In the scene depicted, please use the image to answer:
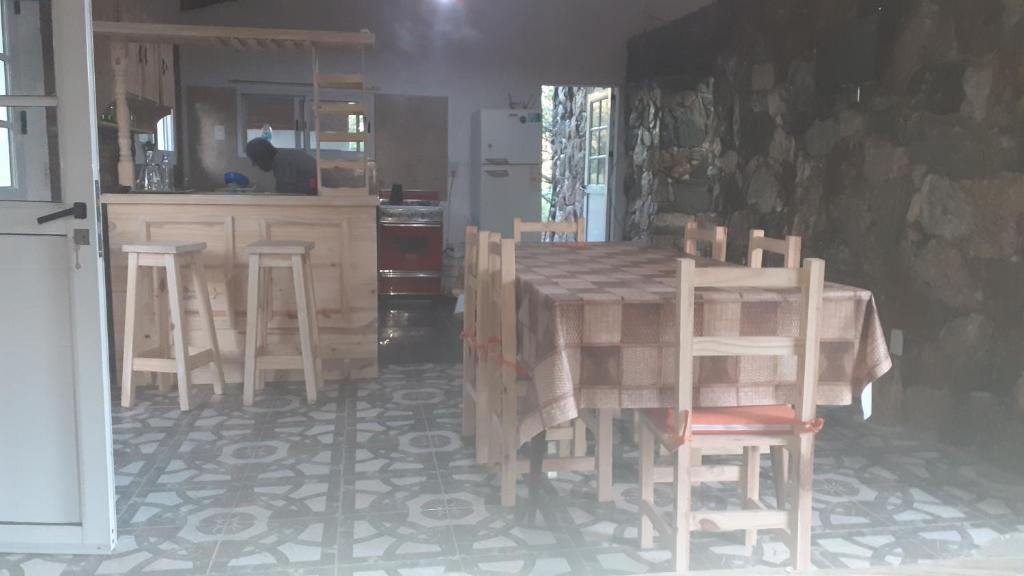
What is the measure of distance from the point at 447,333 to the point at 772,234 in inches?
86.3

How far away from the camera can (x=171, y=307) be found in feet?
11.0

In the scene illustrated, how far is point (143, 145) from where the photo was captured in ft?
17.9

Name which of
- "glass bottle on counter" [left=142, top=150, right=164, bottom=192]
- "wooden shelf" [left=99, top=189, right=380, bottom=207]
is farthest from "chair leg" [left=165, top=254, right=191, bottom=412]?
"glass bottle on counter" [left=142, top=150, right=164, bottom=192]

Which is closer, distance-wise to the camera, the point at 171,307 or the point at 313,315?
the point at 171,307

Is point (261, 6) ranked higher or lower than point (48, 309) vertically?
higher

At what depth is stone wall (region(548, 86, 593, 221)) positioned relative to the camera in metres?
8.58

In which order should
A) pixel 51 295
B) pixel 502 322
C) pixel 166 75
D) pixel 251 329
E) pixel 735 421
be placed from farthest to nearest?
1. pixel 166 75
2. pixel 251 329
3. pixel 502 322
4. pixel 51 295
5. pixel 735 421

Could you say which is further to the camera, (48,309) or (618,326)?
(48,309)

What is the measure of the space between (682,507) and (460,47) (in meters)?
5.97

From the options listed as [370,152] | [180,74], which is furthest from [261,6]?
[370,152]

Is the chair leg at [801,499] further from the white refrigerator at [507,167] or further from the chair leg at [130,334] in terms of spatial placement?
the white refrigerator at [507,167]

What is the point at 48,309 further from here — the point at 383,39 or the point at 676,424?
the point at 383,39

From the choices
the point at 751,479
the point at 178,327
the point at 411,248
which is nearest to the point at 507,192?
the point at 411,248

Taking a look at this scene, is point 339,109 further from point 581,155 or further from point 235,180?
point 581,155
